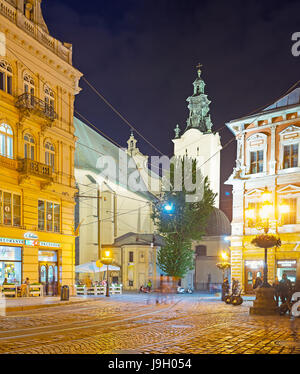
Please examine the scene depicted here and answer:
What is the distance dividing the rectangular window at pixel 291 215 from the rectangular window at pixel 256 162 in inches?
142

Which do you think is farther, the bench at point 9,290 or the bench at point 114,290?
the bench at point 114,290

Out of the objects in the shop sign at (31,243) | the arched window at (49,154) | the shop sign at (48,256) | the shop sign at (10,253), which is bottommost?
the shop sign at (48,256)

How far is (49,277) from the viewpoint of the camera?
89.7ft

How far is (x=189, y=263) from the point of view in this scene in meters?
38.8

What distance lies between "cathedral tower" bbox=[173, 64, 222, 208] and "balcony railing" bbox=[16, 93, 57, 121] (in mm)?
42351

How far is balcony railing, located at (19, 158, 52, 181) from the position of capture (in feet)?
79.8

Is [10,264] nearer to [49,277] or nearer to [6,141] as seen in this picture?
[49,277]

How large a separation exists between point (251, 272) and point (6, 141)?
20593 mm

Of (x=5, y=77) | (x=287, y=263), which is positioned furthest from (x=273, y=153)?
(x=5, y=77)

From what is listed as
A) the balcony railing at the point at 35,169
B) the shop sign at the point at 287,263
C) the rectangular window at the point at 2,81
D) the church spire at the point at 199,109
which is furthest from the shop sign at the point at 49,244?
the church spire at the point at 199,109

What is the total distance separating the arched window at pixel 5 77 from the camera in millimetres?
23953

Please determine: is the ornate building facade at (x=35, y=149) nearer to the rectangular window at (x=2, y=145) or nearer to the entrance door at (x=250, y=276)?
the rectangular window at (x=2, y=145)
